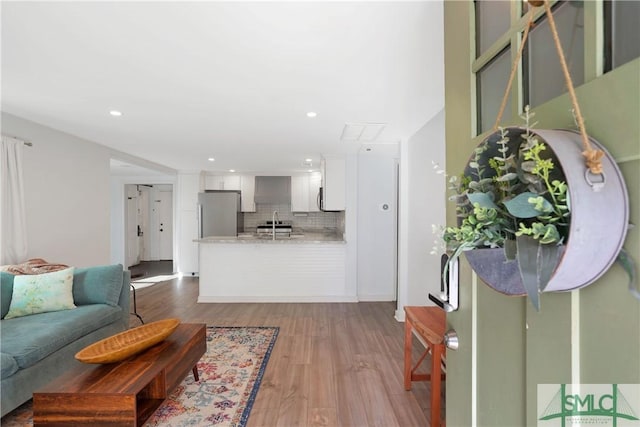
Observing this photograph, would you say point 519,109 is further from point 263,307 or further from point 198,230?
point 198,230

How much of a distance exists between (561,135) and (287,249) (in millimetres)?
4177

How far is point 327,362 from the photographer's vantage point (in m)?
2.56

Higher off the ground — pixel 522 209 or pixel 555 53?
pixel 555 53

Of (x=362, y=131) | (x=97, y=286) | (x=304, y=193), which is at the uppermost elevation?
(x=362, y=131)

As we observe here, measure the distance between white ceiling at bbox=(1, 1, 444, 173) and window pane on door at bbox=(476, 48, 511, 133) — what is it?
72cm

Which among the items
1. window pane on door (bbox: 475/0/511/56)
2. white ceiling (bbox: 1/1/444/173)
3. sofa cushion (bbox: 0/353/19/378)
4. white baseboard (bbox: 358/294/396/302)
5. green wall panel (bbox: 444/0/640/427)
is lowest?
white baseboard (bbox: 358/294/396/302)

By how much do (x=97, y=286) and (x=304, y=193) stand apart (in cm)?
430

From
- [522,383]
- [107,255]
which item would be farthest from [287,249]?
[522,383]

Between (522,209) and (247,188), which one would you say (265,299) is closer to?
(247,188)

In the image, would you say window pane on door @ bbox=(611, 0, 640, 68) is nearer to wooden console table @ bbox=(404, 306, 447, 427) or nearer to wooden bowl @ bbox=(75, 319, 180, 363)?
wooden console table @ bbox=(404, 306, 447, 427)

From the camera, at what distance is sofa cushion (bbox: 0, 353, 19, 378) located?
1.74 metres

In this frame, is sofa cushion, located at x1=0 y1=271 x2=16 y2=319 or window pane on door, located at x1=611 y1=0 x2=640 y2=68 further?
sofa cushion, located at x1=0 y1=271 x2=16 y2=319

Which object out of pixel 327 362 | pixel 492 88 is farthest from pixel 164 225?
pixel 492 88

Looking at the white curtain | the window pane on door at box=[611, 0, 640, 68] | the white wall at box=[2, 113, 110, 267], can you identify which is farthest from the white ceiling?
the window pane on door at box=[611, 0, 640, 68]
